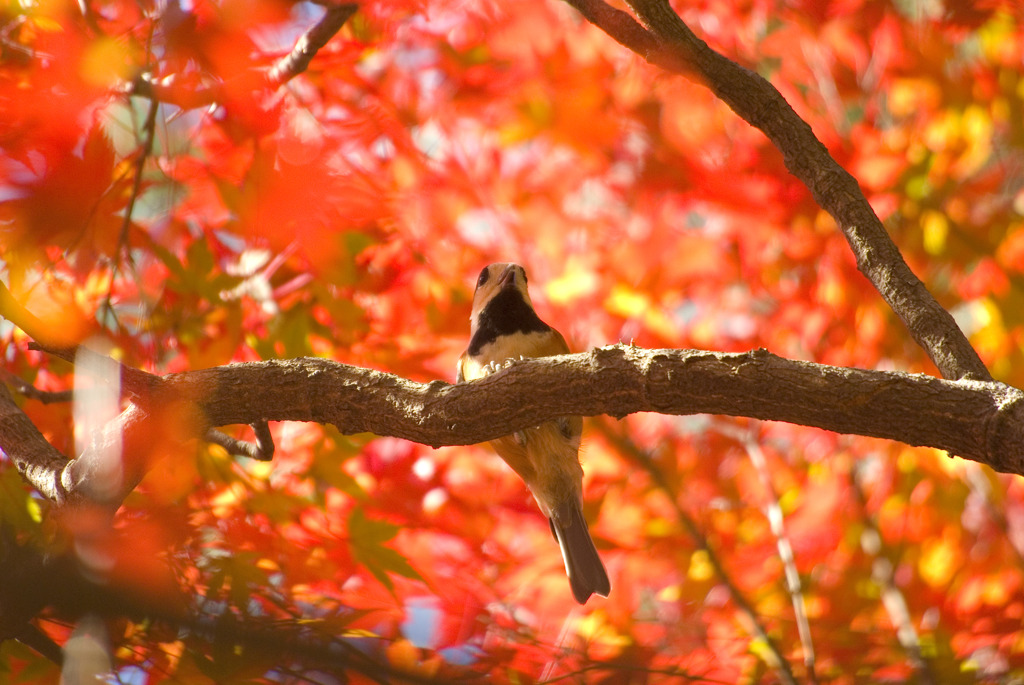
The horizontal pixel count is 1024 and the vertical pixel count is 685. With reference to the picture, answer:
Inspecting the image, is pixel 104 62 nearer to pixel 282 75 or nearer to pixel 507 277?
pixel 282 75

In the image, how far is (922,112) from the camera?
387 cm

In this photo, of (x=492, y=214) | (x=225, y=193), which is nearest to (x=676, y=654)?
(x=492, y=214)

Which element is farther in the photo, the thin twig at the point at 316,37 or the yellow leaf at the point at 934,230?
the yellow leaf at the point at 934,230

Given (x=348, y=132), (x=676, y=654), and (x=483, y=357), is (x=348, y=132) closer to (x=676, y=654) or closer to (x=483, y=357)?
(x=483, y=357)

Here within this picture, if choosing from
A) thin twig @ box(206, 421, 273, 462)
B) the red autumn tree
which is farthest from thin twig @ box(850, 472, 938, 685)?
thin twig @ box(206, 421, 273, 462)

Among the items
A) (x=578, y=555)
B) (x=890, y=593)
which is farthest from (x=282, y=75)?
(x=890, y=593)

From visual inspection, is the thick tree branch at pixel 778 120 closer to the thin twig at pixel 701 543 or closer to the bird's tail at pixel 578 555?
the thin twig at pixel 701 543

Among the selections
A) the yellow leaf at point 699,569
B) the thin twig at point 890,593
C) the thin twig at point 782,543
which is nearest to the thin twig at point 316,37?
the thin twig at point 782,543

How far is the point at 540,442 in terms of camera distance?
3195 mm

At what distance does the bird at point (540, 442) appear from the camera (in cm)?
319

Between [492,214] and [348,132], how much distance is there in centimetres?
78

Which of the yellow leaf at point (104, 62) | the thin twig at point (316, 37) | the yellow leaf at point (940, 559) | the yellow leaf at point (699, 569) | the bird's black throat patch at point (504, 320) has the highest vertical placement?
the thin twig at point (316, 37)

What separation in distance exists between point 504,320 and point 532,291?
643 millimetres

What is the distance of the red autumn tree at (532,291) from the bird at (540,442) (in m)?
0.32
